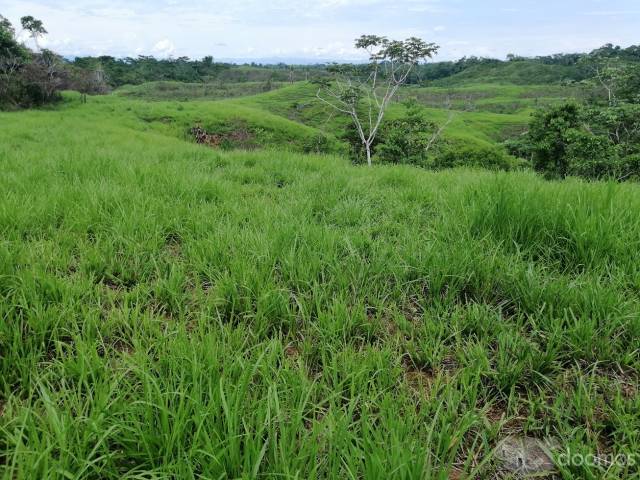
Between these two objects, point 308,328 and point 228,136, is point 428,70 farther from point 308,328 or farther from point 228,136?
point 308,328

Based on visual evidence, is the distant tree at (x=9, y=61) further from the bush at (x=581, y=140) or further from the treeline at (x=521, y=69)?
the treeline at (x=521, y=69)

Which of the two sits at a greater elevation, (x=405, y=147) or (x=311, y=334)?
(x=405, y=147)

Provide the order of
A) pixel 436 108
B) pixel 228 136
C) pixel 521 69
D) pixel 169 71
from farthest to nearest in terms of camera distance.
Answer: pixel 521 69 < pixel 169 71 < pixel 436 108 < pixel 228 136

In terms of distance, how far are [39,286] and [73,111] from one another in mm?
39708

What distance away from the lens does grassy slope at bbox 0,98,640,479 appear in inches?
52.0

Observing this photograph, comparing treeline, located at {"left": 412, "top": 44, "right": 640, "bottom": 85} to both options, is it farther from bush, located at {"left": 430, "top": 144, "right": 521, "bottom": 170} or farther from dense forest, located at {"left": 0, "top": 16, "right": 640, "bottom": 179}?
bush, located at {"left": 430, "top": 144, "right": 521, "bottom": 170}

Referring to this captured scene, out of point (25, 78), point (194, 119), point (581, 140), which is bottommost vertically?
point (581, 140)

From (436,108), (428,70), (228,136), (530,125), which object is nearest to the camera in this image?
(530,125)

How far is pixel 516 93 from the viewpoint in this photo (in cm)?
10194

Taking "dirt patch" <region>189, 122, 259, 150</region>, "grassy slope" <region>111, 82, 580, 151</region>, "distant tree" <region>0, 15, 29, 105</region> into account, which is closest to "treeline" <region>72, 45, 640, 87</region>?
"grassy slope" <region>111, 82, 580, 151</region>

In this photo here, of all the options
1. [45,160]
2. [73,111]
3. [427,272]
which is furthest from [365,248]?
[73,111]

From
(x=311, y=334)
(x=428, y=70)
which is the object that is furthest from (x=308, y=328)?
(x=428, y=70)

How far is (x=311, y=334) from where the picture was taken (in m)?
2.05

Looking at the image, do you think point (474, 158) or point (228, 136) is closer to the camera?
point (474, 158)
